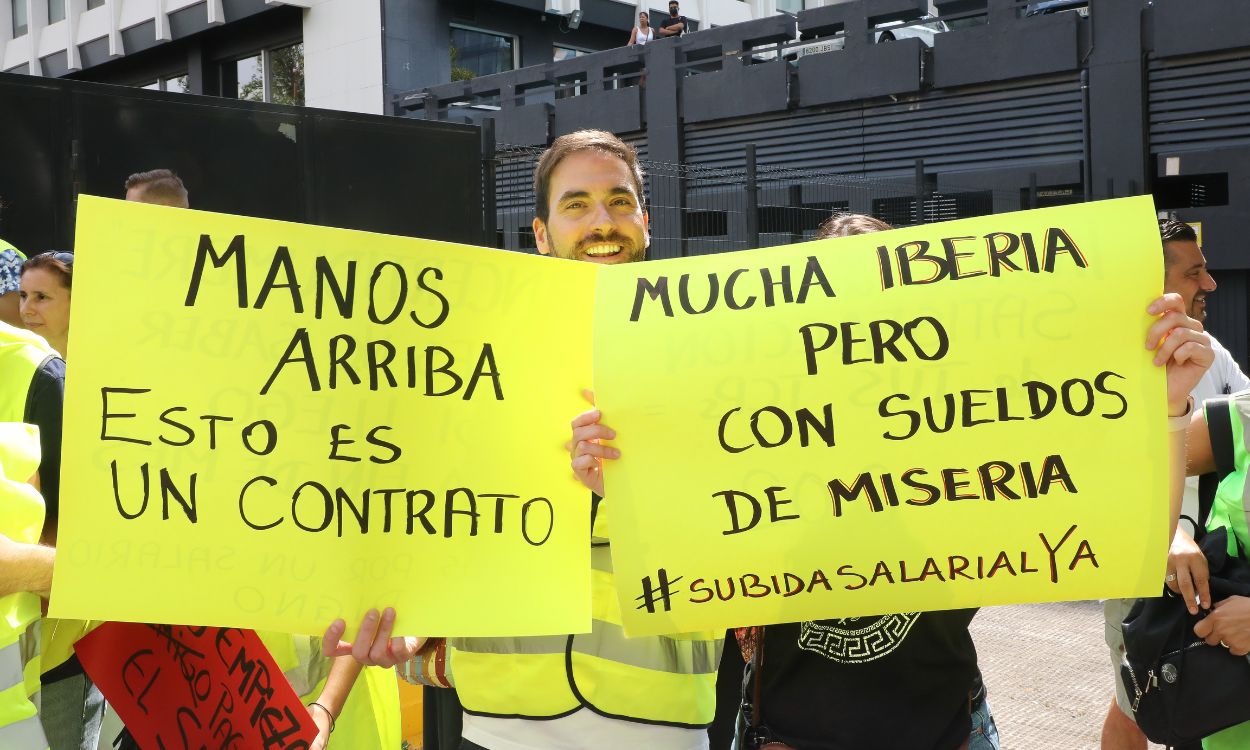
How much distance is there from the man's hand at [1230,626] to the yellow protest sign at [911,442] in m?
0.71

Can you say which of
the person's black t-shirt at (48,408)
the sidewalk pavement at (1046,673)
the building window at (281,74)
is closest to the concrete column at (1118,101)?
the sidewalk pavement at (1046,673)

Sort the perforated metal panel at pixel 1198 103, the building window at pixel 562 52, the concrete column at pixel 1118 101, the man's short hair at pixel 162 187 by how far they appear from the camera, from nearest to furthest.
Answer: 1. the man's short hair at pixel 162 187
2. the perforated metal panel at pixel 1198 103
3. the concrete column at pixel 1118 101
4. the building window at pixel 562 52

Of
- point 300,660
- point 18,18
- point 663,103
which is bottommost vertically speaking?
point 300,660

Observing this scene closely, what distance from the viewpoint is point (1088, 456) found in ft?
5.95

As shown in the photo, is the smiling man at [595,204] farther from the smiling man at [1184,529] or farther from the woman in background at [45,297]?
the woman in background at [45,297]

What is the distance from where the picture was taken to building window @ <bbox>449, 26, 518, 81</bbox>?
2167cm

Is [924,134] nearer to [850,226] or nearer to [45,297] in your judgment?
[45,297]

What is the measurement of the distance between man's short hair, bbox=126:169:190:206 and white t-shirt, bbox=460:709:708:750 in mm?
3604

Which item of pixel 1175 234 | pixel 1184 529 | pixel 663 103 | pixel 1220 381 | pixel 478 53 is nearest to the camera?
pixel 1184 529

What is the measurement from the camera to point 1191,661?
2.40m

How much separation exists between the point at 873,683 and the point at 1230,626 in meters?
0.91

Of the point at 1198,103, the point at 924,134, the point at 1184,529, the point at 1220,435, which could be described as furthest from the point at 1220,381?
the point at 924,134

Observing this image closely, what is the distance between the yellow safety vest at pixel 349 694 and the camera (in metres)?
2.22

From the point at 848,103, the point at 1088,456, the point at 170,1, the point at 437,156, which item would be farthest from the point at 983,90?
the point at 170,1
